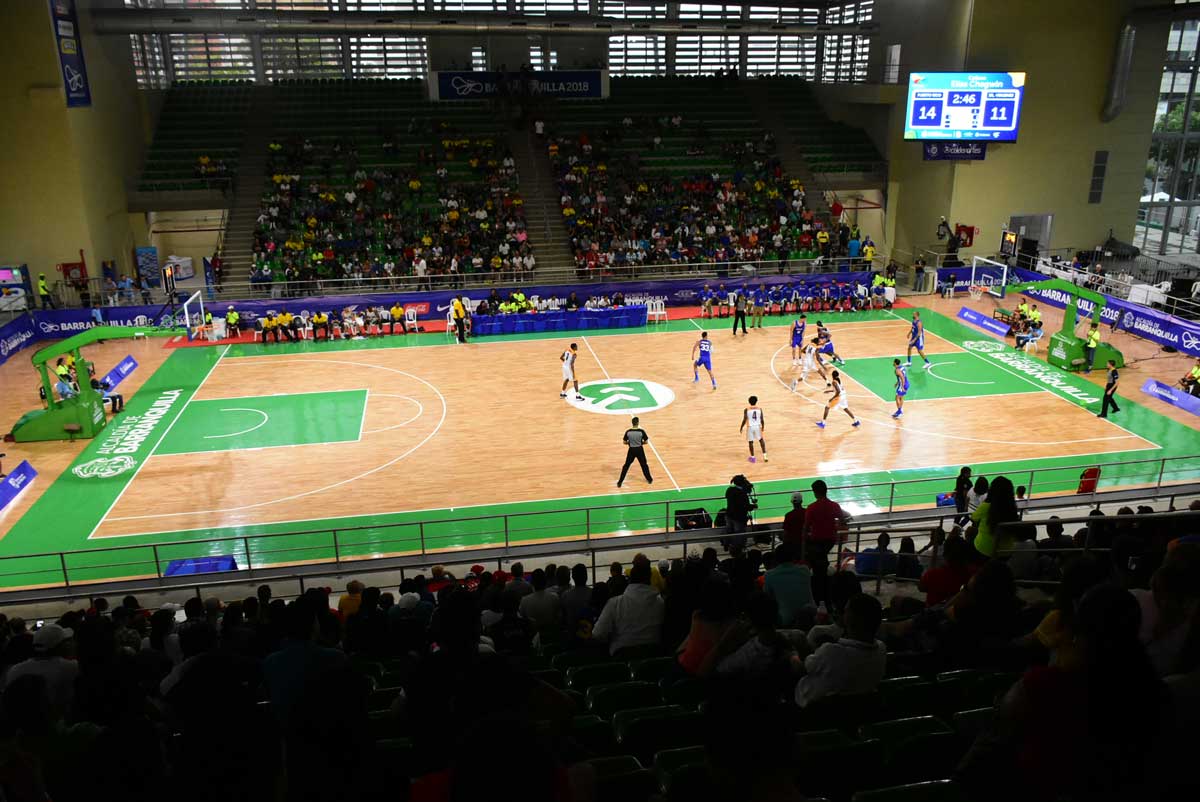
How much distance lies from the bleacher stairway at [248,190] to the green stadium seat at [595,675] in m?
31.2

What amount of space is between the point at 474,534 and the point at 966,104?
2884 cm

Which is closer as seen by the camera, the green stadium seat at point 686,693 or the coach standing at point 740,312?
the green stadium seat at point 686,693

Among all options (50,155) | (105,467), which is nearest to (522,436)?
(105,467)

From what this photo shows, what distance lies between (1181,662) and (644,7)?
161 feet

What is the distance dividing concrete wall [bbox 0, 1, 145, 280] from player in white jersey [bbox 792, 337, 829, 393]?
2631 centimetres

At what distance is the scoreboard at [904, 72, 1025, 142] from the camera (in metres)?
36.1

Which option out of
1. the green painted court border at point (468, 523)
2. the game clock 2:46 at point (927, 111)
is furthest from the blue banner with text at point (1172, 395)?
the game clock 2:46 at point (927, 111)

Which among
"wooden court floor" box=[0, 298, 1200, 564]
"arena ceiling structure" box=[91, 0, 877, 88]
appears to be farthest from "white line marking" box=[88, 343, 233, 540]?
"arena ceiling structure" box=[91, 0, 877, 88]

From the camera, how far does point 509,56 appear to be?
152 feet

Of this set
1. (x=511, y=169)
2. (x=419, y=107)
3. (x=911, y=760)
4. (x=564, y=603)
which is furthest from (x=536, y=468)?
(x=419, y=107)

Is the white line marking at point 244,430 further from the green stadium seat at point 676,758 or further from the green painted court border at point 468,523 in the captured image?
the green stadium seat at point 676,758

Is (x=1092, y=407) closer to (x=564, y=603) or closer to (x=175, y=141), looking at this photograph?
(x=564, y=603)

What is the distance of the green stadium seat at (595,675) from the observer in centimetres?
708

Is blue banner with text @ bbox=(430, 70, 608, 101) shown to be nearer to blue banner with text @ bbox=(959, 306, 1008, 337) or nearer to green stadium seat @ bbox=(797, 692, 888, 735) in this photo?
blue banner with text @ bbox=(959, 306, 1008, 337)
